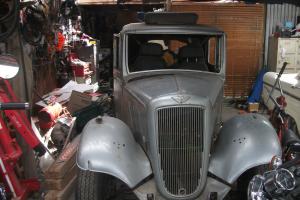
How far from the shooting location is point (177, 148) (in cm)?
352

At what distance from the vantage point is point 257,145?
144 inches

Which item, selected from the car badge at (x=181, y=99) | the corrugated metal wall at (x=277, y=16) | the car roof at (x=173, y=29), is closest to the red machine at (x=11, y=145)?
the car roof at (x=173, y=29)

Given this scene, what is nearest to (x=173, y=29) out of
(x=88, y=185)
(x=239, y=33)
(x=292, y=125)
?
(x=88, y=185)

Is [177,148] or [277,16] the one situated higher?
[277,16]

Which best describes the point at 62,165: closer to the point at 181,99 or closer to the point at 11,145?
the point at 11,145

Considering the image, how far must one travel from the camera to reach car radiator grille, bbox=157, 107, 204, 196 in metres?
3.51

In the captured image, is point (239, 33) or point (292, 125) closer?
point (292, 125)

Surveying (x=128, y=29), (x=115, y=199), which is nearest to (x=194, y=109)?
(x=115, y=199)

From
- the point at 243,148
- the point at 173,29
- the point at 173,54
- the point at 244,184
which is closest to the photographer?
the point at 243,148

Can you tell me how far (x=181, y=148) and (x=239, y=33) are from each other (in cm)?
793

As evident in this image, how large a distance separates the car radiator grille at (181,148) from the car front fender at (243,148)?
0.26 metres

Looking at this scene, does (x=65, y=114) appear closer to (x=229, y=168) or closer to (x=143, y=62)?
(x=143, y=62)

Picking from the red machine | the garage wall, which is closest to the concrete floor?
the garage wall

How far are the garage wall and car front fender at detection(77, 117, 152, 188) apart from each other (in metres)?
7.46
